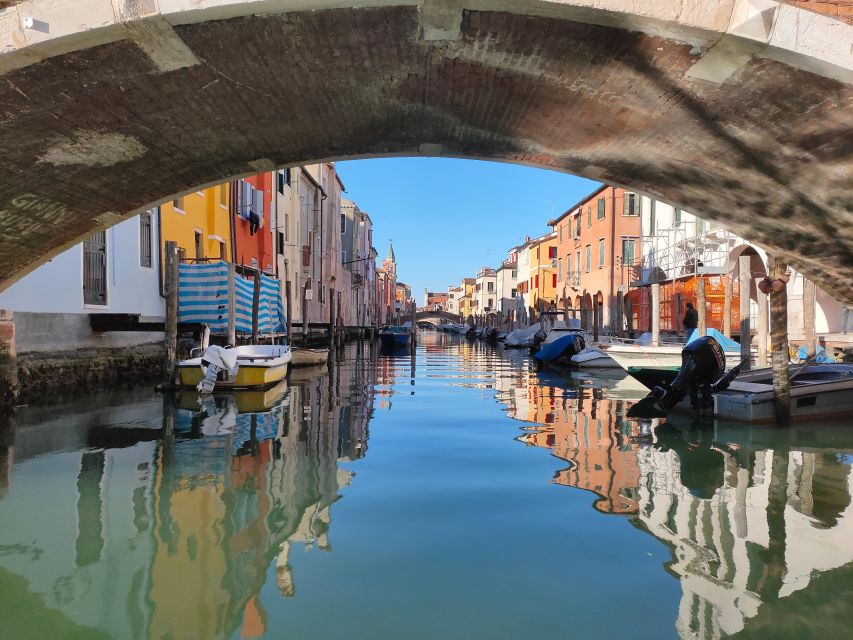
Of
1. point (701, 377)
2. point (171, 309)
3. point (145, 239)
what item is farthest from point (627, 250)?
point (171, 309)

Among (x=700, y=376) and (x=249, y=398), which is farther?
(x=249, y=398)

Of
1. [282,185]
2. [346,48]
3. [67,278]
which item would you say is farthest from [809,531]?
[282,185]

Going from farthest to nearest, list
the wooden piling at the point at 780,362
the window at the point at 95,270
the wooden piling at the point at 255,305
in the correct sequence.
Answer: the wooden piling at the point at 255,305
the window at the point at 95,270
the wooden piling at the point at 780,362

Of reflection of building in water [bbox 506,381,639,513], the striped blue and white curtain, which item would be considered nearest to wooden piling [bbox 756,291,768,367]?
reflection of building in water [bbox 506,381,639,513]

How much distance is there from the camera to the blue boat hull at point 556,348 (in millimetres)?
20188

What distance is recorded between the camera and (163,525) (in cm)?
420

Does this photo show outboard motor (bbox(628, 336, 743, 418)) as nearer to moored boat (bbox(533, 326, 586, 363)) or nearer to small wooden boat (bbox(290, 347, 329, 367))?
small wooden boat (bbox(290, 347, 329, 367))

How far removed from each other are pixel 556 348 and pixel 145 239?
1220 cm

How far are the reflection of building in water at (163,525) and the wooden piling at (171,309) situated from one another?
3.64m

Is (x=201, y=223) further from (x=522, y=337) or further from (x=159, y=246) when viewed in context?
(x=522, y=337)

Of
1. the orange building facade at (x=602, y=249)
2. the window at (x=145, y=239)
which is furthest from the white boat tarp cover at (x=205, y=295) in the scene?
the orange building facade at (x=602, y=249)

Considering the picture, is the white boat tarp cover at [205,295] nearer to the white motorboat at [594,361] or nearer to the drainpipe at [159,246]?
the drainpipe at [159,246]

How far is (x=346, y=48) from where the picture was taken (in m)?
4.26

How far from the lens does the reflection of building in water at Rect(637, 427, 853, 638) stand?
3.28 meters
